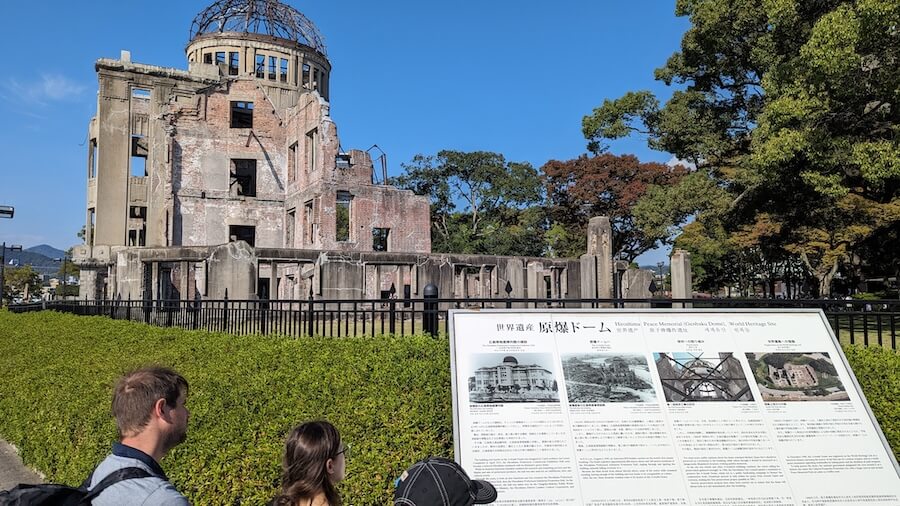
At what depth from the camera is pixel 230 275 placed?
1648 centimetres

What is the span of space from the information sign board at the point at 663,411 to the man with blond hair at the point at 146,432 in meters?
1.74

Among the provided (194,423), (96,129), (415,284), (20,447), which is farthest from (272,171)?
(194,423)

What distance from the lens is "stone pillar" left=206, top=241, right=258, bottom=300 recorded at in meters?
16.4

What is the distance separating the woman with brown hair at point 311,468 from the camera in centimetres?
275

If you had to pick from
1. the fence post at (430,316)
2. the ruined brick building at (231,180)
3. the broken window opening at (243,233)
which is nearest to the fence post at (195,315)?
the fence post at (430,316)

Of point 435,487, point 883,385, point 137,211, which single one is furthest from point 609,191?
point 435,487

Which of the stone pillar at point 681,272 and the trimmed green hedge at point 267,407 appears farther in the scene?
the stone pillar at point 681,272

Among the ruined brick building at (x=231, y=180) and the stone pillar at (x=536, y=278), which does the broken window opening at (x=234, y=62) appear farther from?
the stone pillar at (x=536, y=278)

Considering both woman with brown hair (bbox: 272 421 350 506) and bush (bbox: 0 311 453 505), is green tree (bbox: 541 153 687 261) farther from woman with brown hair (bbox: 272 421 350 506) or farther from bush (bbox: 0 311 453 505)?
woman with brown hair (bbox: 272 421 350 506)

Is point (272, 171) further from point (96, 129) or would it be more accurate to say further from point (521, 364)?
point (521, 364)

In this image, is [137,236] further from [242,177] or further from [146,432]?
[146,432]

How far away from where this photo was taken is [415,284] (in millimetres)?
18484

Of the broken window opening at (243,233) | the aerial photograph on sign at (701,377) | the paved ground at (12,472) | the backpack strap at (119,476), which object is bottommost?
the paved ground at (12,472)

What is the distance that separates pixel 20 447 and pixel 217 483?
14.3ft
